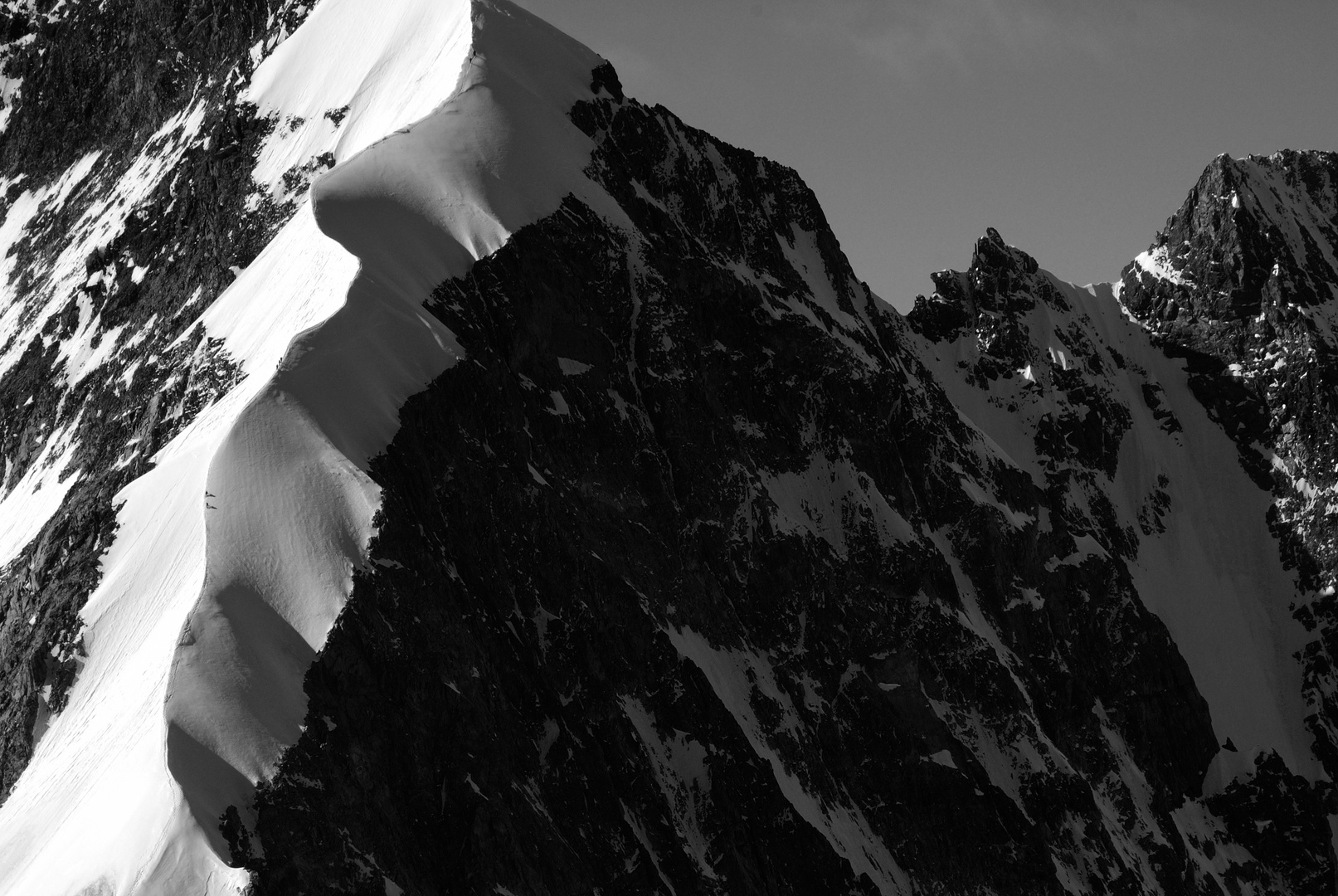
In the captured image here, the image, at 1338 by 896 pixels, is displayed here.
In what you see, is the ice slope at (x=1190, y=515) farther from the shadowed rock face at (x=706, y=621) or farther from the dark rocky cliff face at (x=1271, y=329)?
the shadowed rock face at (x=706, y=621)

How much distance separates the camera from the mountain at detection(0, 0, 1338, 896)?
55438 millimetres

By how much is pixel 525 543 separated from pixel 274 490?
12.8 m

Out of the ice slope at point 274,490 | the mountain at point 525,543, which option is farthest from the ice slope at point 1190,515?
the ice slope at point 274,490

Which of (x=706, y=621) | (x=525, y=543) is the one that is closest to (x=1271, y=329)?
(x=706, y=621)

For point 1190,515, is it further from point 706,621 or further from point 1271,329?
point 706,621

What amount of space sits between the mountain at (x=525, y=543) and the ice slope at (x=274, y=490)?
20 cm

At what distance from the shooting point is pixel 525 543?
67.4 m

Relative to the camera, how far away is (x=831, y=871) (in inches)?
2832

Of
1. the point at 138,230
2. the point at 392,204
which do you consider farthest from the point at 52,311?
the point at 392,204

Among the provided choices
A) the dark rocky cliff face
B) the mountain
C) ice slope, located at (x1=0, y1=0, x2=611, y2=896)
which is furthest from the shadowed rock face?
Result: the dark rocky cliff face

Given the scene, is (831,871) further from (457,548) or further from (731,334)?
(731,334)

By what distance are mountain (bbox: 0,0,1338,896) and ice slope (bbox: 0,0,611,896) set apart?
20 centimetres

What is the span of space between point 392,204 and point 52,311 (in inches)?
1542

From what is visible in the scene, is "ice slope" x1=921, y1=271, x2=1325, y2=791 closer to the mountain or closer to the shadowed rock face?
the mountain
